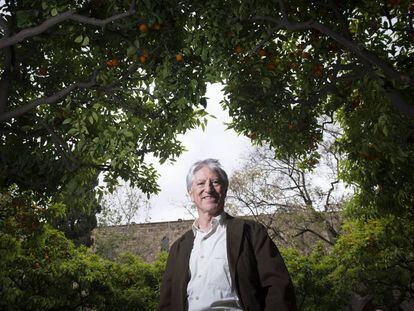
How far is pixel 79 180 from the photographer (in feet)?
23.5

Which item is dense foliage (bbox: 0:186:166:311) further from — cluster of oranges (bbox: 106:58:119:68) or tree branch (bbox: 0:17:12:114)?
cluster of oranges (bbox: 106:58:119:68)

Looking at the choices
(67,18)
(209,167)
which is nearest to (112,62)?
(67,18)

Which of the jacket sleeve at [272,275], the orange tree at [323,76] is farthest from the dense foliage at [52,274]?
the jacket sleeve at [272,275]

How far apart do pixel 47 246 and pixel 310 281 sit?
867 cm

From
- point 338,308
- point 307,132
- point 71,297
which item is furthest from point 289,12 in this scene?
point 338,308

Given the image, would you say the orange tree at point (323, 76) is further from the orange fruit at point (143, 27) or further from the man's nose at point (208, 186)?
the man's nose at point (208, 186)

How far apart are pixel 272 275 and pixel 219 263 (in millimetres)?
372

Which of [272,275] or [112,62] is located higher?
[112,62]

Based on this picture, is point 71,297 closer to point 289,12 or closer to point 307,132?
point 307,132

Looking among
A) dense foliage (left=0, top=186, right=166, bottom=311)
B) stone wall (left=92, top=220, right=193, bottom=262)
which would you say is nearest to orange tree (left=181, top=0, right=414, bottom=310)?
dense foliage (left=0, top=186, right=166, bottom=311)

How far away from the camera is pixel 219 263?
8.38 feet

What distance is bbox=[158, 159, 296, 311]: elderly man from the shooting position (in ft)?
7.80

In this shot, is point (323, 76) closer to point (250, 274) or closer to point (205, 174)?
point (205, 174)

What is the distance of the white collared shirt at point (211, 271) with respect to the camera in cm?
244
